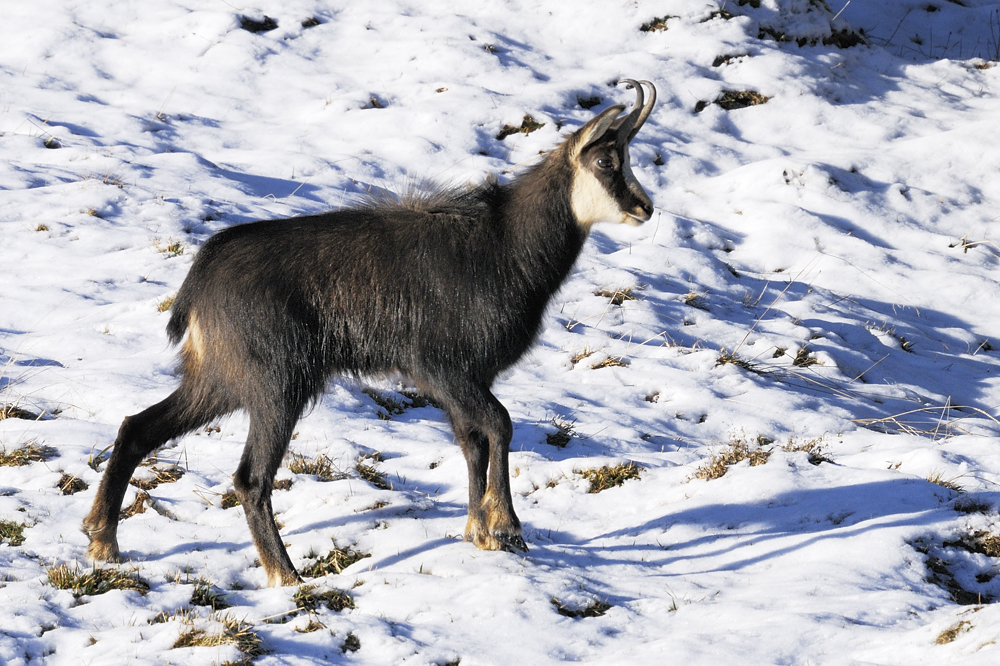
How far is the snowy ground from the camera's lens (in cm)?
413

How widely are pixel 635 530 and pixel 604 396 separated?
190 centimetres

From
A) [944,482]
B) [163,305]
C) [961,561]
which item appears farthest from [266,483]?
[944,482]

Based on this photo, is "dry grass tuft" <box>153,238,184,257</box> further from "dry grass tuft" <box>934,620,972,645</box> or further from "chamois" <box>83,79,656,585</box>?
"dry grass tuft" <box>934,620,972,645</box>

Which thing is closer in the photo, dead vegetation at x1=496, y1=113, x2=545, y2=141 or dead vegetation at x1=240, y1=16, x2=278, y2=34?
dead vegetation at x1=496, y1=113, x2=545, y2=141

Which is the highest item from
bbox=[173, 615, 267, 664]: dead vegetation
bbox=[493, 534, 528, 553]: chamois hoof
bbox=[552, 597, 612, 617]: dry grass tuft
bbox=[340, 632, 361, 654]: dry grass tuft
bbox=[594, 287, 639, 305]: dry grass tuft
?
bbox=[173, 615, 267, 664]: dead vegetation

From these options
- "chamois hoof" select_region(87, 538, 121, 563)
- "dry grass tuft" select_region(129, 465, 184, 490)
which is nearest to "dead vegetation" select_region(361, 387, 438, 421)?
"dry grass tuft" select_region(129, 465, 184, 490)

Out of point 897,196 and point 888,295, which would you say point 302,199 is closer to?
point 888,295

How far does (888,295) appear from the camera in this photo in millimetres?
9273

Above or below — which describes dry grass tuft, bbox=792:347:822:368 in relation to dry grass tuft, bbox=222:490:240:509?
above

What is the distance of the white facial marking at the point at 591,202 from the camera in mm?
5066

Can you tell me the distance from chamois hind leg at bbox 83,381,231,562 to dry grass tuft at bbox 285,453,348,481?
2.61 feet

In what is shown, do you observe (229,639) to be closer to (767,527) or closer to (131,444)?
(131,444)

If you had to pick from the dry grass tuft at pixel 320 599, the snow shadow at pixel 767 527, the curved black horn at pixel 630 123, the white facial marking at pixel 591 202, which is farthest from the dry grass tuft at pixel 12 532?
the curved black horn at pixel 630 123

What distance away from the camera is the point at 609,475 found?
5.72 meters
